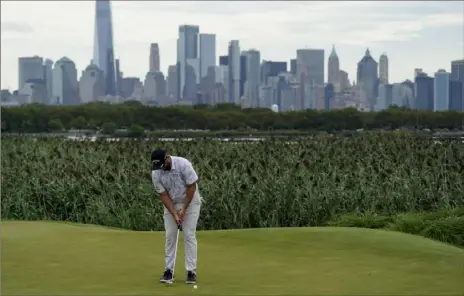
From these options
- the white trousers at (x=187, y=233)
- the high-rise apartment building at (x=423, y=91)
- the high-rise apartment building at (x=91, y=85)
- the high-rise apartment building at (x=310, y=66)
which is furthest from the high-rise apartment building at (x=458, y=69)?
the high-rise apartment building at (x=91, y=85)

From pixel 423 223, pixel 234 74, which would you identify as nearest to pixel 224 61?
pixel 234 74

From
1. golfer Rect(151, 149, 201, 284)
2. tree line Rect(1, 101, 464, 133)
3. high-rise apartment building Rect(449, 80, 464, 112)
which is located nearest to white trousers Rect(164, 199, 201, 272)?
golfer Rect(151, 149, 201, 284)

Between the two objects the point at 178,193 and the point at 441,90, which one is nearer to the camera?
the point at 178,193

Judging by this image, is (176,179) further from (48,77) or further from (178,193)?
(48,77)

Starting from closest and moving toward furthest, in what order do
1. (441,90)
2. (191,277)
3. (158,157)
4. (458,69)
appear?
(158,157) → (191,277) → (458,69) → (441,90)

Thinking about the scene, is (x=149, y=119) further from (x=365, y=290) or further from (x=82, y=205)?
(x=365, y=290)

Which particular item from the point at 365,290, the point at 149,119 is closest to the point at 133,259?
the point at 365,290

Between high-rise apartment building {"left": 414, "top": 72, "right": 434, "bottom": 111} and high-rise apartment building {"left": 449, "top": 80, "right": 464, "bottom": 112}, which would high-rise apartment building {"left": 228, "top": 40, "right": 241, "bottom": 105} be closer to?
high-rise apartment building {"left": 414, "top": 72, "right": 434, "bottom": 111}
